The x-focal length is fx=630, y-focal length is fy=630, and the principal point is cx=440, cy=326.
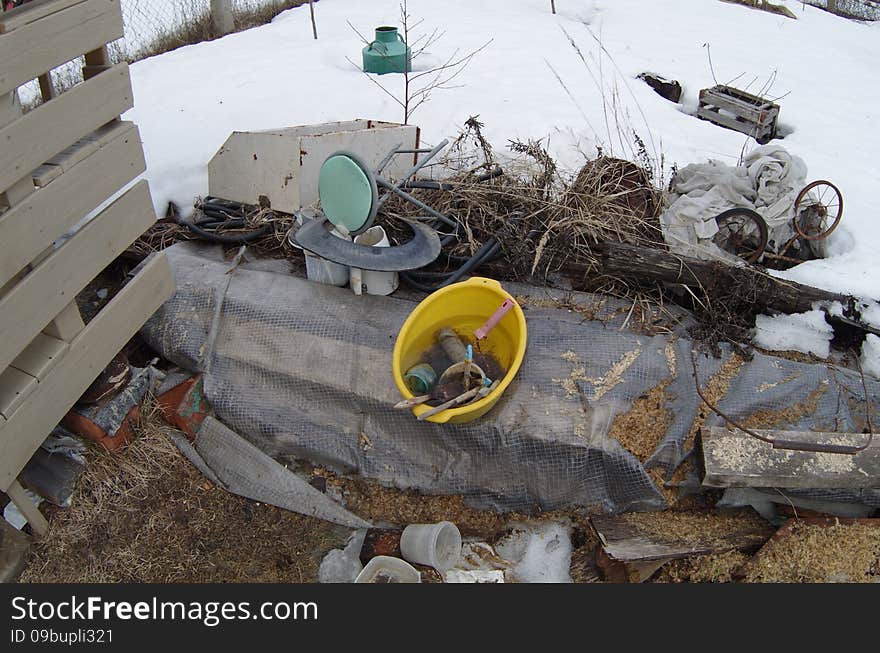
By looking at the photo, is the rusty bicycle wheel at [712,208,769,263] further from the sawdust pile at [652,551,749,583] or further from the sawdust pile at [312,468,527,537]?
the sawdust pile at [312,468,527,537]

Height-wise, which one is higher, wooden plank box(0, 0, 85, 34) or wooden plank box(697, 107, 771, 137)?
wooden plank box(0, 0, 85, 34)

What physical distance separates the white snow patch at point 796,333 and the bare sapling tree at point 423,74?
2.41 metres

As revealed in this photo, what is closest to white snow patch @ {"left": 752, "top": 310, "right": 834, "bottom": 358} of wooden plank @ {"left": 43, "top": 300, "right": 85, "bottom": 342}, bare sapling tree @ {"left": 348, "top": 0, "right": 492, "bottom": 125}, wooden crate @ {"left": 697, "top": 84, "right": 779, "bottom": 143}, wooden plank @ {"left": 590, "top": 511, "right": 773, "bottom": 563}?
wooden plank @ {"left": 590, "top": 511, "right": 773, "bottom": 563}

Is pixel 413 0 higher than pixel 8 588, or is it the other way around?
pixel 413 0

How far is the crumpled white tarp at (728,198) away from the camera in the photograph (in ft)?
10.1

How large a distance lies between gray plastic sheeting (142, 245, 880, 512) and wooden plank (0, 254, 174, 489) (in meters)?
0.24

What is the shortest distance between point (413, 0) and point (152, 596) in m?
6.46

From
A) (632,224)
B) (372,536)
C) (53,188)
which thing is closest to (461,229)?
(632,224)

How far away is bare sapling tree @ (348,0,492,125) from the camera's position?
4.43 meters

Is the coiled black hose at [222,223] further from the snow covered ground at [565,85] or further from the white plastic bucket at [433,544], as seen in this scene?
the white plastic bucket at [433,544]

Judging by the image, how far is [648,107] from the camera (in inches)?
187

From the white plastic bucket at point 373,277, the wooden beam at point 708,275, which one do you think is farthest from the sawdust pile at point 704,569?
the white plastic bucket at point 373,277

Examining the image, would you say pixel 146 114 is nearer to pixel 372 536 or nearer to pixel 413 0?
pixel 372 536

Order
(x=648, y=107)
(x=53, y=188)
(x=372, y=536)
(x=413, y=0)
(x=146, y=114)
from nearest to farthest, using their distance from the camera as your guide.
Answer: (x=53, y=188), (x=372, y=536), (x=146, y=114), (x=648, y=107), (x=413, y=0)
